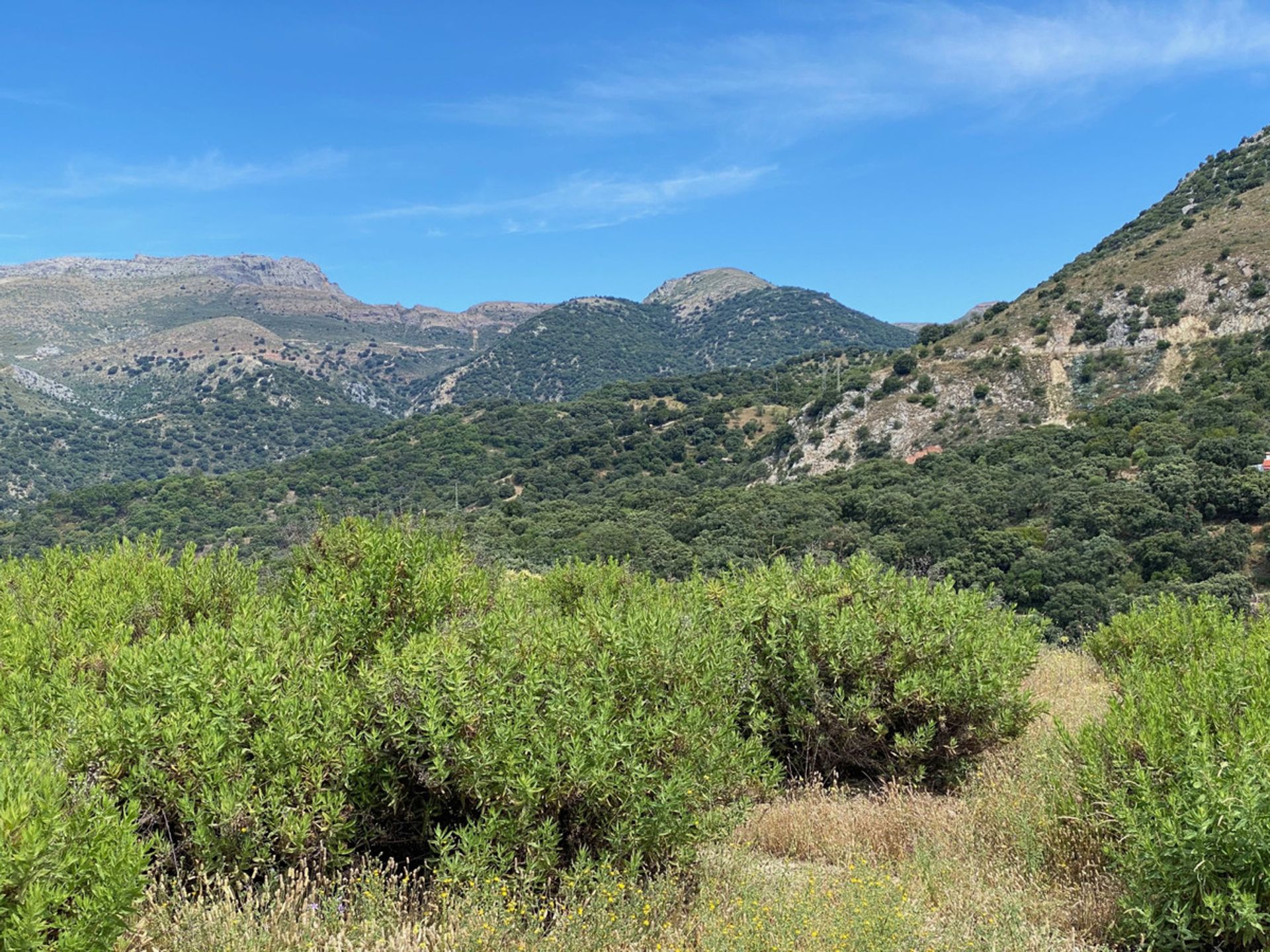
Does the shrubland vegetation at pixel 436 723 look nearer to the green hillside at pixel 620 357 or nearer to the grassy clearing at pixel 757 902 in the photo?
the grassy clearing at pixel 757 902

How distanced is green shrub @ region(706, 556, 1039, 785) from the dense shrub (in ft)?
4.17

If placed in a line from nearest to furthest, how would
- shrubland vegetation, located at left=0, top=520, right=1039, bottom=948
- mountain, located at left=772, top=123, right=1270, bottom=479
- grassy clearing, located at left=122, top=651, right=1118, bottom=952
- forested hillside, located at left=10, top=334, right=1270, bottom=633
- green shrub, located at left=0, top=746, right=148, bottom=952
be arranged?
green shrub, located at left=0, top=746, right=148, bottom=952 → grassy clearing, located at left=122, top=651, right=1118, bottom=952 → shrubland vegetation, located at left=0, top=520, right=1039, bottom=948 → forested hillside, located at left=10, top=334, right=1270, bottom=633 → mountain, located at left=772, top=123, right=1270, bottom=479

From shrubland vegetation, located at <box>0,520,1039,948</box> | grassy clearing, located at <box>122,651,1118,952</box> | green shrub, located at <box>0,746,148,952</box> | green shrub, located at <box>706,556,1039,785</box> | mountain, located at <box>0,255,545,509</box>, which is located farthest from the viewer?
mountain, located at <box>0,255,545,509</box>

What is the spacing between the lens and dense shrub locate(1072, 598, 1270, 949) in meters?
3.51

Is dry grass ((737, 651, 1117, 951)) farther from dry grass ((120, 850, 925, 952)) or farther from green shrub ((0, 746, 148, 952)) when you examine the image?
green shrub ((0, 746, 148, 952))

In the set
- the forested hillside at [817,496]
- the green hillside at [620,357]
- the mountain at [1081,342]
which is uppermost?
the green hillside at [620,357]

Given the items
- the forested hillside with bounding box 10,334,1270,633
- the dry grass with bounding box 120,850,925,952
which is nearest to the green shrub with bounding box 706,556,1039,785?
the dry grass with bounding box 120,850,925,952

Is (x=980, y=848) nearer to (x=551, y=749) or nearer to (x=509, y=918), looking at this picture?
(x=551, y=749)

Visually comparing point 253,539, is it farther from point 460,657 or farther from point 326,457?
point 460,657

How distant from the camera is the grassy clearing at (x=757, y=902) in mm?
3617

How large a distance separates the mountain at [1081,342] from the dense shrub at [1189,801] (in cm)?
5517

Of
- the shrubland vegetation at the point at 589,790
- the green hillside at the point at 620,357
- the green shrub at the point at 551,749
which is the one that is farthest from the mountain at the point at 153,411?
the green shrub at the point at 551,749

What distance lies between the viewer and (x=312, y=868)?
4188 millimetres

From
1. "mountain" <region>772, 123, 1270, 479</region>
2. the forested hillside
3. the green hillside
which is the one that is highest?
the green hillside
